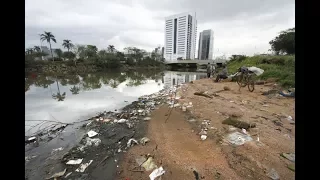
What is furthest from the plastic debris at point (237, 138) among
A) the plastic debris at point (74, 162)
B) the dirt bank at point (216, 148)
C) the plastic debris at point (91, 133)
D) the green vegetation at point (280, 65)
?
the green vegetation at point (280, 65)

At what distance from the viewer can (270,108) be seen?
5234mm

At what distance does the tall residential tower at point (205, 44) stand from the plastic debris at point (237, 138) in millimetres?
49950

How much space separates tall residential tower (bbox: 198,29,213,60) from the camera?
5112 cm

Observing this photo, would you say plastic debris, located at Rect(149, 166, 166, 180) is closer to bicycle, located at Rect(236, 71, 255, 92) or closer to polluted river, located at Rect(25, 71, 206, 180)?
polluted river, located at Rect(25, 71, 206, 180)

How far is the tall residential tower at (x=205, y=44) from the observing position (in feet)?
168

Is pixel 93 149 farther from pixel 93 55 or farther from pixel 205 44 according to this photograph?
pixel 205 44

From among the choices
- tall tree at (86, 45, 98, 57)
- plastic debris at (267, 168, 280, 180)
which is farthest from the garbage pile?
tall tree at (86, 45, 98, 57)

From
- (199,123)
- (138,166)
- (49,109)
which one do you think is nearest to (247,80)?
(199,123)

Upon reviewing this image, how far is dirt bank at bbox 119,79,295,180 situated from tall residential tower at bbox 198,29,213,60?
160ft

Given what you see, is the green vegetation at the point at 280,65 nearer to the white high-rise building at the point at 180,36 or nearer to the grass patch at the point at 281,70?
the grass patch at the point at 281,70
